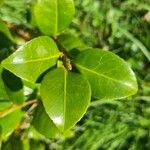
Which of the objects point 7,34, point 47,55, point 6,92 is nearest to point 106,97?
point 47,55

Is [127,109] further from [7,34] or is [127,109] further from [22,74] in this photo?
[22,74]

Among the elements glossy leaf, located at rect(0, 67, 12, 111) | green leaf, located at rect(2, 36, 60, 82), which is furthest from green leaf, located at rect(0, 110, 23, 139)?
green leaf, located at rect(2, 36, 60, 82)

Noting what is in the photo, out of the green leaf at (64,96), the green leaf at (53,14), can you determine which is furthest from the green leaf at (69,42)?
the green leaf at (64,96)

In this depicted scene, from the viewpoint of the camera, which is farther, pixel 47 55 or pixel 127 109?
pixel 127 109

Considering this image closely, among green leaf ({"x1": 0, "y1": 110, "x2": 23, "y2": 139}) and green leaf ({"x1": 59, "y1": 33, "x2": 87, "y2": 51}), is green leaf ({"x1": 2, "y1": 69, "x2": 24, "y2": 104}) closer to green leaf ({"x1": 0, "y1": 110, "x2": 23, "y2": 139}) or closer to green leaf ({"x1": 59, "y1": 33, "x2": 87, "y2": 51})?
green leaf ({"x1": 0, "y1": 110, "x2": 23, "y2": 139})

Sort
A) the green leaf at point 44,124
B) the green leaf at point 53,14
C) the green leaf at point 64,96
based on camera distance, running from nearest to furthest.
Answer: the green leaf at point 64,96
the green leaf at point 53,14
the green leaf at point 44,124

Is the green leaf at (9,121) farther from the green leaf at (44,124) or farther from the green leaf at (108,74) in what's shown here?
the green leaf at (108,74)

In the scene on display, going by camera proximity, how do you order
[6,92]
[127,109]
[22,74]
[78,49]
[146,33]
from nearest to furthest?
[22,74] → [78,49] → [6,92] → [127,109] → [146,33]

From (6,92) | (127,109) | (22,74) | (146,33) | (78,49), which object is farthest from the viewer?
(146,33)

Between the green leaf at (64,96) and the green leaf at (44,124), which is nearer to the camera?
the green leaf at (64,96)
